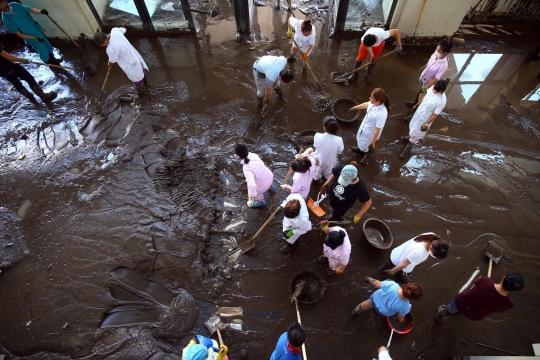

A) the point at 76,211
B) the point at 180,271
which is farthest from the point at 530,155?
the point at 76,211

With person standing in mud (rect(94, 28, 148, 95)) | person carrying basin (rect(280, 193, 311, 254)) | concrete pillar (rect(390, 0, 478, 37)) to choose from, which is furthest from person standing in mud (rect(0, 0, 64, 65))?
concrete pillar (rect(390, 0, 478, 37))

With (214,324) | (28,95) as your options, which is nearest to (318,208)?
(214,324)

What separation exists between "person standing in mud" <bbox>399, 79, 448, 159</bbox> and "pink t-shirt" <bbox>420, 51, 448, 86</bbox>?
761 mm

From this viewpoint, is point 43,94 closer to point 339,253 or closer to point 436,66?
point 339,253

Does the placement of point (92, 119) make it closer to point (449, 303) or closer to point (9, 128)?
point (9, 128)

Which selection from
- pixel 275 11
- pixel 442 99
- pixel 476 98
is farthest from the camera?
pixel 275 11

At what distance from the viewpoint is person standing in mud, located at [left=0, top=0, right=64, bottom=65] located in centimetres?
613

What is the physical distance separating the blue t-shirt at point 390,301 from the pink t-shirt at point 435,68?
4244 millimetres

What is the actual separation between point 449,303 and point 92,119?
723cm

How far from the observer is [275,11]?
28.9ft

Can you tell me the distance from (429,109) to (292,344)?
4275 millimetres

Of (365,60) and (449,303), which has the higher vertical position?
(365,60)

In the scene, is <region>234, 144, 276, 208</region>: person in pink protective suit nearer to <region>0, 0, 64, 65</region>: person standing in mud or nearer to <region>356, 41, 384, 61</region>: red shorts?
<region>356, 41, 384, 61</region>: red shorts

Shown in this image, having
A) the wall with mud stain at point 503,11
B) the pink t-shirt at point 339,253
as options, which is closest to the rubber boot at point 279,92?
the pink t-shirt at point 339,253
